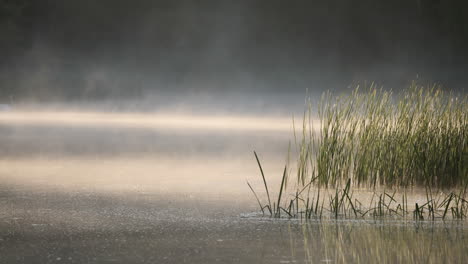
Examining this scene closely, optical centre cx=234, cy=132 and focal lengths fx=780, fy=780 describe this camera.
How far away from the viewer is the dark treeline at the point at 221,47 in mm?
32969

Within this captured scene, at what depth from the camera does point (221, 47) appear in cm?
3612

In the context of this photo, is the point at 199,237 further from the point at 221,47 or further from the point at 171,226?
the point at 221,47

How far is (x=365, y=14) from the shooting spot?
112 ft

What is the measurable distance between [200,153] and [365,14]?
26426 millimetres

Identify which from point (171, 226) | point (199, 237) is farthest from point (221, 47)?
point (199, 237)

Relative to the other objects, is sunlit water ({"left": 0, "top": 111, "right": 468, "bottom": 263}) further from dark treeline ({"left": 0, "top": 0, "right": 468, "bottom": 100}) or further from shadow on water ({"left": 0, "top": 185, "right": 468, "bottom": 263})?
dark treeline ({"left": 0, "top": 0, "right": 468, "bottom": 100})

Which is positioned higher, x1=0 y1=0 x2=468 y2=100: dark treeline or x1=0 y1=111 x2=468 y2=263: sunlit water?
x1=0 y1=0 x2=468 y2=100: dark treeline

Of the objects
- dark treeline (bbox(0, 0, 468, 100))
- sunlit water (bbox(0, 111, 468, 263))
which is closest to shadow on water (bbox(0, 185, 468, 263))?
sunlit water (bbox(0, 111, 468, 263))

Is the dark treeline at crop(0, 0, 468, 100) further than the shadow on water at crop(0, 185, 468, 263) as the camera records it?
Yes

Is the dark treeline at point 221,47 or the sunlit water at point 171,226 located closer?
the sunlit water at point 171,226

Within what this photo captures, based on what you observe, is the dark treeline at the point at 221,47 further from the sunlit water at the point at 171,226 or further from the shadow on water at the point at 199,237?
the shadow on water at the point at 199,237

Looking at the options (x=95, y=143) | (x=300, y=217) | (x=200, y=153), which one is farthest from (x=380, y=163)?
(x=95, y=143)

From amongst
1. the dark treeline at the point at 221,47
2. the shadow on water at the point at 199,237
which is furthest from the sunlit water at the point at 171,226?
the dark treeline at the point at 221,47

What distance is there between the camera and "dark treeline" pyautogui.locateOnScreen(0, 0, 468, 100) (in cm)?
3297
